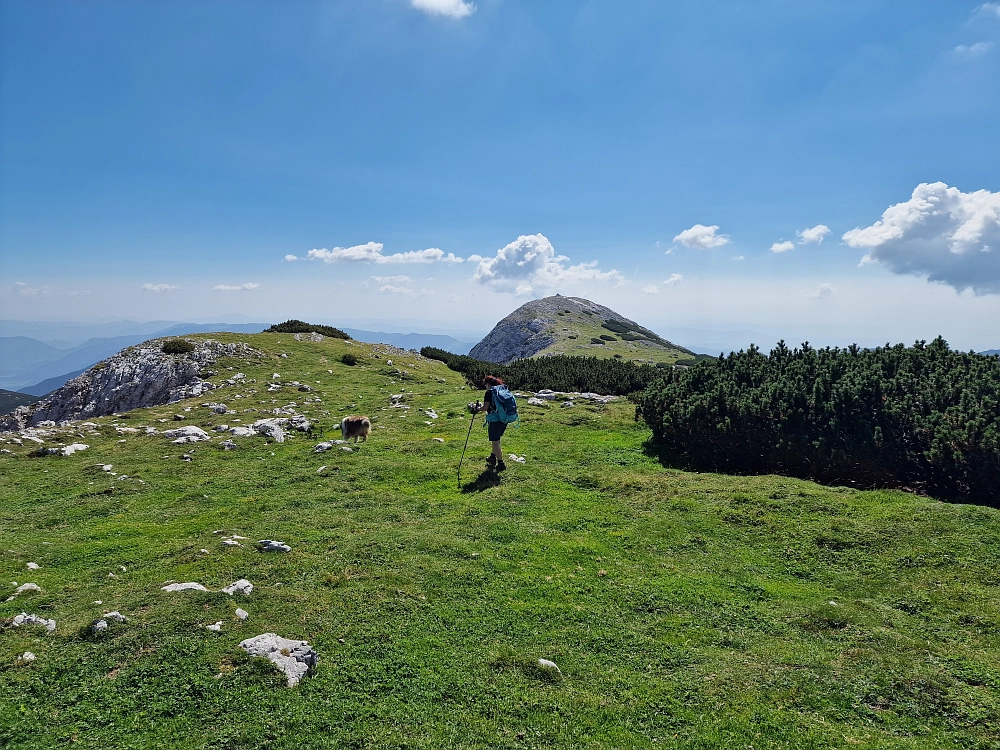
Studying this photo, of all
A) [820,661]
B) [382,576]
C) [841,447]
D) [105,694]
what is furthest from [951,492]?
[105,694]

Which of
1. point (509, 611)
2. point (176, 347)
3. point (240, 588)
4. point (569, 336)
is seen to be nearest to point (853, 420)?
point (509, 611)

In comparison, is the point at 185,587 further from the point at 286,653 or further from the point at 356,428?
the point at 356,428

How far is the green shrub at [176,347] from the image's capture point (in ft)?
107

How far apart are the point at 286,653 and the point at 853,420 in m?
14.8

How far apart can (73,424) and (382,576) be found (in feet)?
69.7

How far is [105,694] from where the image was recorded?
19.8 feet

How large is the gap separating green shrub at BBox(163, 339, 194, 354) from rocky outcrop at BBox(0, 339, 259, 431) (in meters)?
0.32

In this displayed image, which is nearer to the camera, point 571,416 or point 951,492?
point 951,492

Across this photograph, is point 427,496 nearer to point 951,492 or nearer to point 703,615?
point 703,615

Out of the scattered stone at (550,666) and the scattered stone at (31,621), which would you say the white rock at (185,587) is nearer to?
the scattered stone at (31,621)

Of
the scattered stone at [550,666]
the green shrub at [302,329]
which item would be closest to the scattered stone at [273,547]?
the scattered stone at [550,666]

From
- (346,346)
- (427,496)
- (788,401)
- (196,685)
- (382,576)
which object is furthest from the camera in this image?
(346,346)

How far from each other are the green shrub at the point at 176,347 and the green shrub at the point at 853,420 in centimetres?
3060

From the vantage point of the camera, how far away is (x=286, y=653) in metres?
6.63
